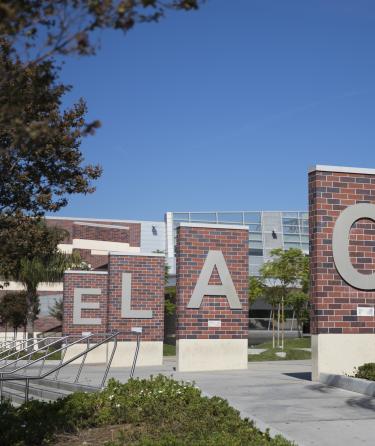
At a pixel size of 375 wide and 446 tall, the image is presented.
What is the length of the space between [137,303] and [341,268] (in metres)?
12.4

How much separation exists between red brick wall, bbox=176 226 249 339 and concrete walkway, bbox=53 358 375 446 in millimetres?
3601

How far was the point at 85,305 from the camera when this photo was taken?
2950 centimetres

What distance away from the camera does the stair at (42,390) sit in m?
14.4

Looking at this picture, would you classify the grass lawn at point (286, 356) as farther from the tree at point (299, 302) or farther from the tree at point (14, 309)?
the tree at point (14, 309)

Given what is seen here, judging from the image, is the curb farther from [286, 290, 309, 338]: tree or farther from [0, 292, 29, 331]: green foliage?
[0, 292, 29, 331]: green foliage

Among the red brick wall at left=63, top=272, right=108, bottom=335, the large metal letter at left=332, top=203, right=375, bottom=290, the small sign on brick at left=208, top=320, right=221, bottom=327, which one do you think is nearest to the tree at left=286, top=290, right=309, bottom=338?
the red brick wall at left=63, top=272, right=108, bottom=335

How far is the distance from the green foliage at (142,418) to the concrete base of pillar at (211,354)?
315 inches

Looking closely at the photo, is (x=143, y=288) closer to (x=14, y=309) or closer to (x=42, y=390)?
(x=42, y=390)

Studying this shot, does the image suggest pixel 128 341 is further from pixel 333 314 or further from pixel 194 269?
pixel 333 314

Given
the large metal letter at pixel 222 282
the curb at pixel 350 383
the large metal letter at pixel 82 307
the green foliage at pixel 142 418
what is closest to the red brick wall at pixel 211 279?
the large metal letter at pixel 222 282

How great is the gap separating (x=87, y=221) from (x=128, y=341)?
38.2 meters

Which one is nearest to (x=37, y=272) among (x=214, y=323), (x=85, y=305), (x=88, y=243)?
(x=85, y=305)

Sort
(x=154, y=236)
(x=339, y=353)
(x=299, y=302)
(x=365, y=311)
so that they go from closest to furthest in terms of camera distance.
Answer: (x=339, y=353) < (x=365, y=311) < (x=299, y=302) < (x=154, y=236)

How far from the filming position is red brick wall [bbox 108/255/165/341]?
25641mm
